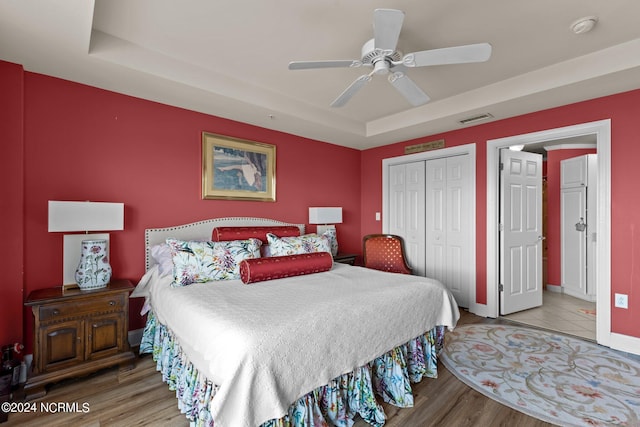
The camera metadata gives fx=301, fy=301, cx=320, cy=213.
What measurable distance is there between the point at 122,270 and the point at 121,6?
2158 millimetres

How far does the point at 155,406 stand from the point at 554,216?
6099 mm

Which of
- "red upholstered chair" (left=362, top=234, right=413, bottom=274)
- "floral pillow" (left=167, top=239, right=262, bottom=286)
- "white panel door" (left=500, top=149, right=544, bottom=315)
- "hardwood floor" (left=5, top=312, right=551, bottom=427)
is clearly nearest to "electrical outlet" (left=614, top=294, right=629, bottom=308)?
"white panel door" (left=500, top=149, right=544, bottom=315)

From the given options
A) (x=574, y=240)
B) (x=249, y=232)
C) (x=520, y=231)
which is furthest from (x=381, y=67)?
(x=574, y=240)

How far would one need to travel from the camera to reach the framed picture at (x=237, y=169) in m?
3.40

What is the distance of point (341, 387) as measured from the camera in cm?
178

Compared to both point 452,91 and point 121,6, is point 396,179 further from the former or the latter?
point 121,6

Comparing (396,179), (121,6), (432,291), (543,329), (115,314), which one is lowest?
(543,329)

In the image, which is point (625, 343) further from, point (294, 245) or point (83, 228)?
point (83, 228)

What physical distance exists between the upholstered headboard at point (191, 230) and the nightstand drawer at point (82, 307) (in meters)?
0.60

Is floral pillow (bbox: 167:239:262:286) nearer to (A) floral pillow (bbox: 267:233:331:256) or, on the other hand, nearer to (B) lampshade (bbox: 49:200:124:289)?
(A) floral pillow (bbox: 267:233:331:256)

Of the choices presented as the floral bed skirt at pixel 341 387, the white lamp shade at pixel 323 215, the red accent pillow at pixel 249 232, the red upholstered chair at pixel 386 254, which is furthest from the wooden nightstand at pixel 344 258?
the floral bed skirt at pixel 341 387

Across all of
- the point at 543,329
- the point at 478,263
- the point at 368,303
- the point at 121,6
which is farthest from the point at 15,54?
the point at 543,329

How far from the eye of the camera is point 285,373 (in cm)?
142

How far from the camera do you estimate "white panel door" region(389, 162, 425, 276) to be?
14.9 feet
